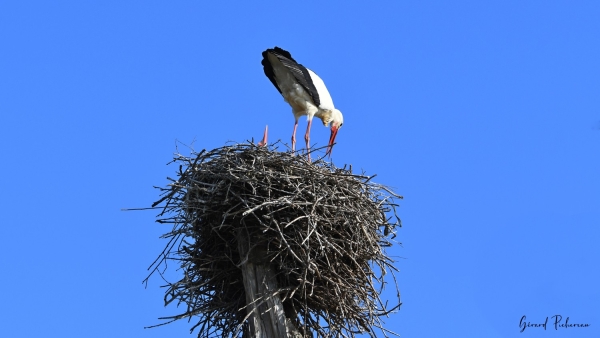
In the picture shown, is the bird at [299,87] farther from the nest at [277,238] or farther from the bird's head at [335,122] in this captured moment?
the nest at [277,238]

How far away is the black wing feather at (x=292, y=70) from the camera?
29.2ft

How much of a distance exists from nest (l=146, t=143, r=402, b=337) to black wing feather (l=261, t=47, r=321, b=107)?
2.88m

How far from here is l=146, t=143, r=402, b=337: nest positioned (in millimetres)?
5805

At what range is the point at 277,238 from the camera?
577 cm

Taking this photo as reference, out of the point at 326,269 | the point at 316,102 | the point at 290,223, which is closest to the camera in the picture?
the point at 290,223

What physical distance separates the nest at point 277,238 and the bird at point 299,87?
2860mm

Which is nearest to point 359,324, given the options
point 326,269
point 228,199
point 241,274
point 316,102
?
point 326,269

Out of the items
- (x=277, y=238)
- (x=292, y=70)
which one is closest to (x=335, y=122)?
(x=292, y=70)

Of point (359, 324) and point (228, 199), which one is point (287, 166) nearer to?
point (228, 199)

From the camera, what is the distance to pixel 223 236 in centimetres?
609

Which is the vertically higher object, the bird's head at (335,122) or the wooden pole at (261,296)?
the bird's head at (335,122)

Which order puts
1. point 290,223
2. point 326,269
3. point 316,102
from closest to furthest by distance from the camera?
point 290,223
point 326,269
point 316,102

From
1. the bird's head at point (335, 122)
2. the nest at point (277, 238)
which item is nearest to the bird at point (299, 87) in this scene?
the bird's head at point (335, 122)

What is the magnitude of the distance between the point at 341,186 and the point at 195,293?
52.2 inches
